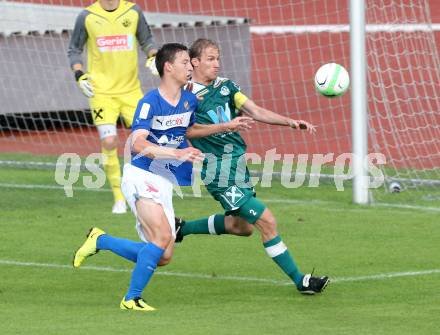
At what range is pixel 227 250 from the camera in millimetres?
11008

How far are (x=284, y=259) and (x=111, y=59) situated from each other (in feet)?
16.1

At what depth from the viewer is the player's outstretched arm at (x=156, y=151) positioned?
8094mm

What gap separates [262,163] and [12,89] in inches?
180

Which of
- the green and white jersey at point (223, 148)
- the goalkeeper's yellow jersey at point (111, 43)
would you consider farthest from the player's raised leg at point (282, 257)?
the goalkeeper's yellow jersey at point (111, 43)

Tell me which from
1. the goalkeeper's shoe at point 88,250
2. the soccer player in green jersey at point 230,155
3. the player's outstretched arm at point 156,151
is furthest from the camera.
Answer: the goalkeeper's shoe at point 88,250

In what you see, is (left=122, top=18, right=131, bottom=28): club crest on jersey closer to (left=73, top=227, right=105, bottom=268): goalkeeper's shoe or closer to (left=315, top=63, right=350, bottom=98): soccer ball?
(left=315, top=63, right=350, bottom=98): soccer ball

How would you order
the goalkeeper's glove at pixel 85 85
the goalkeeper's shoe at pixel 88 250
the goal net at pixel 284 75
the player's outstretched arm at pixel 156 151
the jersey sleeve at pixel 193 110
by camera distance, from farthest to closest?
the goal net at pixel 284 75
the goalkeeper's glove at pixel 85 85
the goalkeeper's shoe at pixel 88 250
the jersey sleeve at pixel 193 110
the player's outstretched arm at pixel 156 151

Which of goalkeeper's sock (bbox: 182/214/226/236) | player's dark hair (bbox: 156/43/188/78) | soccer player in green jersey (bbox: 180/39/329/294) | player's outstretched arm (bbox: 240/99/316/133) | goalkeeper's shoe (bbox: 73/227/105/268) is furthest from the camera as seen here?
goalkeeper's sock (bbox: 182/214/226/236)

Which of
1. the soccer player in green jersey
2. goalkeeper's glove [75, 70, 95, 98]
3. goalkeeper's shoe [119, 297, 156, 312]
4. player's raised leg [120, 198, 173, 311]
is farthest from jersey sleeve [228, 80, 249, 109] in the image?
goalkeeper's glove [75, 70, 95, 98]

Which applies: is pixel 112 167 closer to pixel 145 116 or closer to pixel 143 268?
pixel 145 116

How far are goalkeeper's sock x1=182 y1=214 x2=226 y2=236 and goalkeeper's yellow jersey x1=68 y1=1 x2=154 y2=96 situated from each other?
3.39 metres

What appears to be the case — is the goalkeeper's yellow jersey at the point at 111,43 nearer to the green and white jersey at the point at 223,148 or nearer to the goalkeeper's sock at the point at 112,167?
the goalkeeper's sock at the point at 112,167

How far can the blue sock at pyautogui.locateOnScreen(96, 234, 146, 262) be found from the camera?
8859mm

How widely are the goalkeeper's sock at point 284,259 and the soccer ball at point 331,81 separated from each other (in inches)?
55.9
